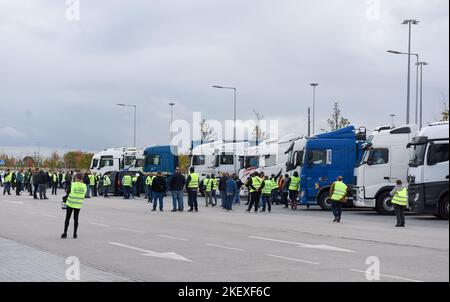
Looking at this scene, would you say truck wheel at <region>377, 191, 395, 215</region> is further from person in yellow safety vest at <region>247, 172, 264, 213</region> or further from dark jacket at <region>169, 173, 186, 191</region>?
dark jacket at <region>169, 173, 186, 191</region>

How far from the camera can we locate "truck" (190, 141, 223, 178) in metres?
48.0

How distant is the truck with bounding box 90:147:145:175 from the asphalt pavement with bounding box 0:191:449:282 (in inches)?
1226

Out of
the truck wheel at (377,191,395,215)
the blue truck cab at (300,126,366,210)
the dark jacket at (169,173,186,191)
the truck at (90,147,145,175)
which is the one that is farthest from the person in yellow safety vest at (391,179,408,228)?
the truck at (90,147,145,175)

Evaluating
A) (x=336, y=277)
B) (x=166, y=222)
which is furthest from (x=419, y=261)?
(x=166, y=222)

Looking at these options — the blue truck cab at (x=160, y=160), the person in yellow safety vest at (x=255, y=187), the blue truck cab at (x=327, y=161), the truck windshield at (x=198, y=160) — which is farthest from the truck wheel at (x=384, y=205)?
the blue truck cab at (x=160, y=160)

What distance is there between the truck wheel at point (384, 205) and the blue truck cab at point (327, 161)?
261cm

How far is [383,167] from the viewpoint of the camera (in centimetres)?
2989

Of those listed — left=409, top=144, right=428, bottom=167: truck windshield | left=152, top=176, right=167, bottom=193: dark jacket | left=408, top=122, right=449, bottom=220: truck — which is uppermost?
left=409, top=144, right=428, bottom=167: truck windshield

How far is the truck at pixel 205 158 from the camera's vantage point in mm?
48031

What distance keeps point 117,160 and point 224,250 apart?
145 ft

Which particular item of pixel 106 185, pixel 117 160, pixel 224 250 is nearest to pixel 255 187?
pixel 224 250

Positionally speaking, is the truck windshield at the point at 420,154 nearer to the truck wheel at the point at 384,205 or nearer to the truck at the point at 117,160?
the truck wheel at the point at 384,205

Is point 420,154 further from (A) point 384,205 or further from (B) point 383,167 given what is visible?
(A) point 384,205
